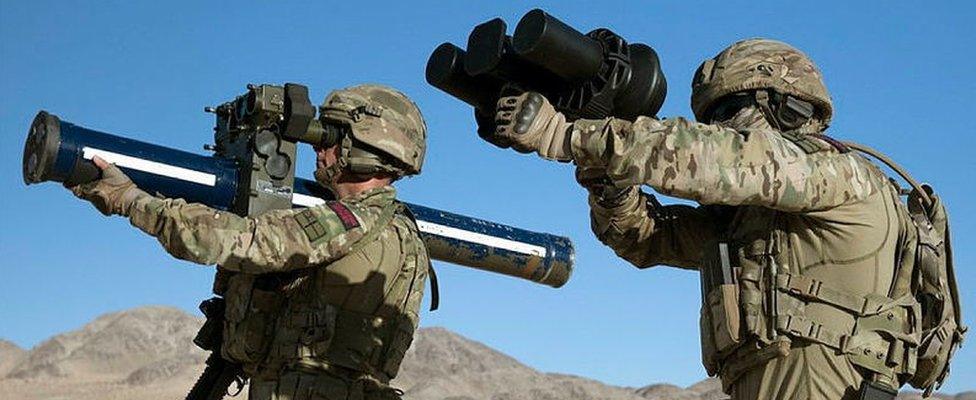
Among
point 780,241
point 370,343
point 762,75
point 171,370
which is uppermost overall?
point 762,75

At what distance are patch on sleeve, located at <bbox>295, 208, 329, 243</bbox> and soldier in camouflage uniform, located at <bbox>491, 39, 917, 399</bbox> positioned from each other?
112 centimetres

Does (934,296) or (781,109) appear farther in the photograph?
(781,109)

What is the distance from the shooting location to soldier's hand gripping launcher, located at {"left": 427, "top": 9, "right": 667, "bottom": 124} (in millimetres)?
4129

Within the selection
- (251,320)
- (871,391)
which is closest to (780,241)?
(871,391)

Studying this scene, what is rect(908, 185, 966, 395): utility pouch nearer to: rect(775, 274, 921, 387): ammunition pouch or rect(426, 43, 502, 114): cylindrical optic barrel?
rect(775, 274, 921, 387): ammunition pouch

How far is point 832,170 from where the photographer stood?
14.0 feet

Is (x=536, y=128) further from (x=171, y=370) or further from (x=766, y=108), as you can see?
(x=171, y=370)

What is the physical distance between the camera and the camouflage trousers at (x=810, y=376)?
14.1 feet

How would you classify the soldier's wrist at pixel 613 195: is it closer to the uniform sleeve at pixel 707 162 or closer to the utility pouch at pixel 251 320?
the uniform sleeve at pixel 707 162

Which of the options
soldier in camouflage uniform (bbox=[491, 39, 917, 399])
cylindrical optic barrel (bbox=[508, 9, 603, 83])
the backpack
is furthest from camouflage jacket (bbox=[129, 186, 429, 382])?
the backpack

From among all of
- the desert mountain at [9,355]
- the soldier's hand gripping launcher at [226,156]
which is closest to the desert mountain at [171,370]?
the desert mountain at [9,355]

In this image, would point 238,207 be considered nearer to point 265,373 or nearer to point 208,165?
point 208,165

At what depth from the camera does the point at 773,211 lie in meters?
4.54

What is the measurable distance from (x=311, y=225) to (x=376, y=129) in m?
0.71
